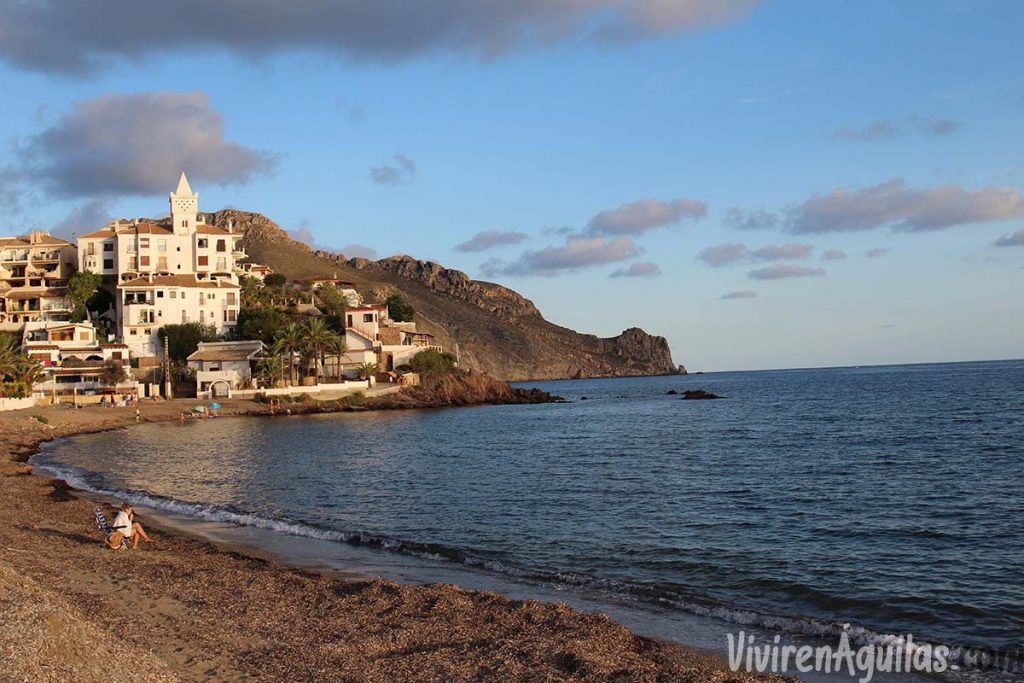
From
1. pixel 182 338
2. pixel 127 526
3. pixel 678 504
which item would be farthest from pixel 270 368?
pixel 127 526

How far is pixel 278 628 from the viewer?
13156 mm

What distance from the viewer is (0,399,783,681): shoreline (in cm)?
1061

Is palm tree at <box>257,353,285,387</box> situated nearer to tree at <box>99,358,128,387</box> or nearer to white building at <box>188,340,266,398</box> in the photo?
white building at <box>188,340,266,398</box>

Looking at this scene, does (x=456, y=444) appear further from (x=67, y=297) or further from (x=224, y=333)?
(x=67, y=297)

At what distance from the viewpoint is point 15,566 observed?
16.0 metres

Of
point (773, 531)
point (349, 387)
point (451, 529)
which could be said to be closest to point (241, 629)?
point (451, 529)

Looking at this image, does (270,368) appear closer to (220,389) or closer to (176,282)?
(220,389)

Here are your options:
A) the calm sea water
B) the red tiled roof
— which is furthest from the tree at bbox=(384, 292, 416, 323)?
the calm sea water

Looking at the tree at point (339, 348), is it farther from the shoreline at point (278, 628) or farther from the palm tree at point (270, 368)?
the shoreline at point (278, 628)

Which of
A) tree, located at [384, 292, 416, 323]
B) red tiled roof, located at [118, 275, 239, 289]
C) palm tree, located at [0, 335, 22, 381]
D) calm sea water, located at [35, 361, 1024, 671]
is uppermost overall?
red tiled roof, located at [118, 275, 239, 289]

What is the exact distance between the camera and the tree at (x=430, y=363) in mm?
105312

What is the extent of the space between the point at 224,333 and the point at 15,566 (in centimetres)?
8766

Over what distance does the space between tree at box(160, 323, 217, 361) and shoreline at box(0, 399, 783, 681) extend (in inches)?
3070

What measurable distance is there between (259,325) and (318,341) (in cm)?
932
